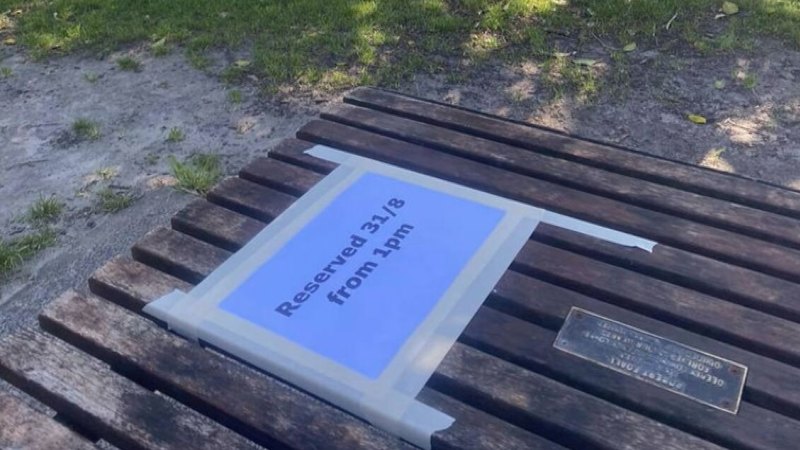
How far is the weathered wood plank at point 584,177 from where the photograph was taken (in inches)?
80.0

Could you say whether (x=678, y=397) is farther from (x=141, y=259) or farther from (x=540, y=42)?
(x=540, y=42)

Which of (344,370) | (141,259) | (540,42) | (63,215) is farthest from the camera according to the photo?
(540,42)

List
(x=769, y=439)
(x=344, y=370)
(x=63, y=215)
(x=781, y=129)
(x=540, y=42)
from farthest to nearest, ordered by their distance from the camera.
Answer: (x=540, y=42)
(x=781, y=129)
(x=63, y=215)
(x=344, y=370)
(x=769, y=439)

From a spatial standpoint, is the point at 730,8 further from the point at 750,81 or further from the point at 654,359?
the point at 654,359

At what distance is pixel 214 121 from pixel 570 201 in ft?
6.62

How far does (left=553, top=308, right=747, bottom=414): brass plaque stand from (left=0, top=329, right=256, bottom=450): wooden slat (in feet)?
2.31

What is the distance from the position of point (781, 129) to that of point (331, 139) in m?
2.08

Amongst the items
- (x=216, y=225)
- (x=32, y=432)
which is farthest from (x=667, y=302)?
(x=32, y=432)

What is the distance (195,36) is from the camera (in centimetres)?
429

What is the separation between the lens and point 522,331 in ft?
5.58

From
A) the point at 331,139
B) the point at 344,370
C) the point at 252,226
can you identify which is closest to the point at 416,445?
the point at 344,370

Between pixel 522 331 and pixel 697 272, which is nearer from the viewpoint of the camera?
pixel 522 331

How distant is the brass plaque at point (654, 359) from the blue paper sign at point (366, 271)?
31cm

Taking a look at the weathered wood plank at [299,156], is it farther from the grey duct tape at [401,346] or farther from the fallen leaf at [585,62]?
the fallen leaf at [585,62]
